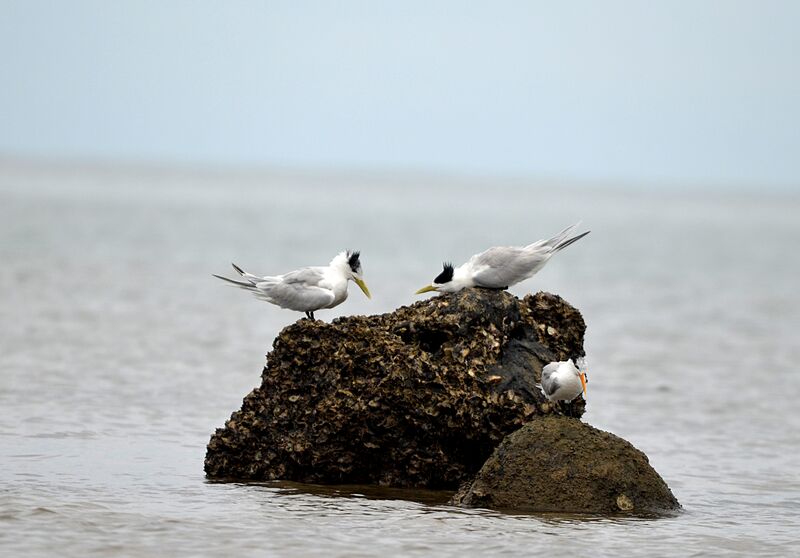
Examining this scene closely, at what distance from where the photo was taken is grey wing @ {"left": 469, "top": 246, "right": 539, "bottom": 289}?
31.1ft

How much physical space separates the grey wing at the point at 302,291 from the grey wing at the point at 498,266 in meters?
1.10

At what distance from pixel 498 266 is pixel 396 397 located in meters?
1.31

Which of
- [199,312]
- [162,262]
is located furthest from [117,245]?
[199,312]

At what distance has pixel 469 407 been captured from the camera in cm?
880

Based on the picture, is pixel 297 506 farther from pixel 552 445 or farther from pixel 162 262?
pixel 162 262

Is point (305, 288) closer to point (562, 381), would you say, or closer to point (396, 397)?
point (396, 397)

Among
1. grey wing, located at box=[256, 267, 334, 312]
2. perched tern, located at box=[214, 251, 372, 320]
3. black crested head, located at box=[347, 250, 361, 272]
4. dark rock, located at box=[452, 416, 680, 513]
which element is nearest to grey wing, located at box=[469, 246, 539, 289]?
perched tern, located at box=[214, 251, 372, 320]

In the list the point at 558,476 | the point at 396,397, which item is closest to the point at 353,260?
the point at 396,397

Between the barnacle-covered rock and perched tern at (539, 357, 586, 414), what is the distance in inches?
8.5

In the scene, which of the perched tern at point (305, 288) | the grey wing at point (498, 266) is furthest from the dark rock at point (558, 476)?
the perched tern at point (305, 288)

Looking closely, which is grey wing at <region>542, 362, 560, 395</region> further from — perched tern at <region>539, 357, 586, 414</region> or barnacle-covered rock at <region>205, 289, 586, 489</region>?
barnacle-covered rock at <region>205, 289, 586, 489</region>

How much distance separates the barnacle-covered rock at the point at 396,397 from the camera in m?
8.87

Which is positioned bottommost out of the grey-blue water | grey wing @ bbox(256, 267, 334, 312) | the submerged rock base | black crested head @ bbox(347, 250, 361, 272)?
the grey-blue water

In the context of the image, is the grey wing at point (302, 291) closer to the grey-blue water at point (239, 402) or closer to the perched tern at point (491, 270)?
the perched tern at point (491, 270)
